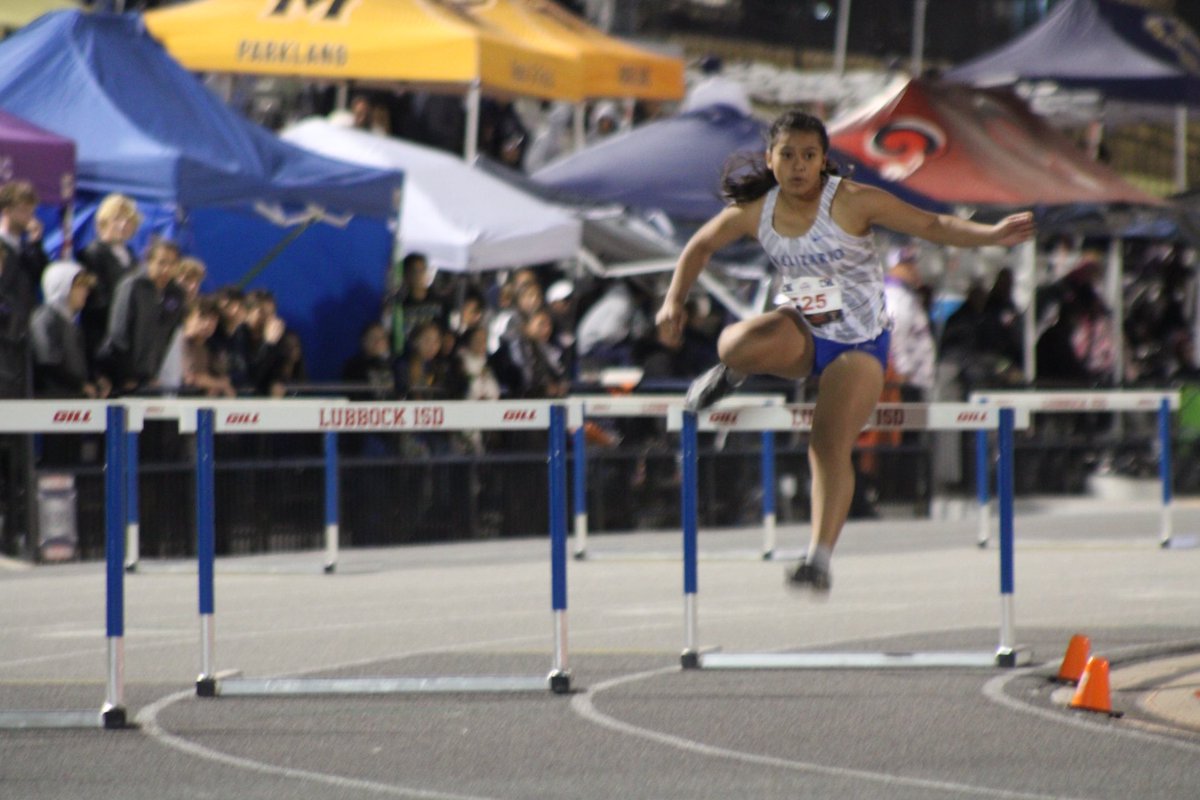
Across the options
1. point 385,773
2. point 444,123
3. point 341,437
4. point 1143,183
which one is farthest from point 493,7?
point 1143,183

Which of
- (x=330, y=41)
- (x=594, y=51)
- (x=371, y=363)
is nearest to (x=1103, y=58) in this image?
(x=594, y=51)

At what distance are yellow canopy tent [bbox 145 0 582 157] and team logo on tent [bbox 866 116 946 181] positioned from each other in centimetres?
350

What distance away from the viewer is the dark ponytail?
9.20 m

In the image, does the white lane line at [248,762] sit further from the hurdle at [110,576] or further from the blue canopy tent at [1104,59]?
the blue canopy tent at [1104,59]

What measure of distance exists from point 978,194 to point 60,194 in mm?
8492

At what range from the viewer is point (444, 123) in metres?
23.2

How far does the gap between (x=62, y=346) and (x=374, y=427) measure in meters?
6.14

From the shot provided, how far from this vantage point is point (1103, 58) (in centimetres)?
2362

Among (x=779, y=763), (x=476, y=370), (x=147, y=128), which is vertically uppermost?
(x=147, y=128)

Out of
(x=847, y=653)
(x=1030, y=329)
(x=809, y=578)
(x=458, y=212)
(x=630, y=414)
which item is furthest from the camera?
(x=1030, y=329)

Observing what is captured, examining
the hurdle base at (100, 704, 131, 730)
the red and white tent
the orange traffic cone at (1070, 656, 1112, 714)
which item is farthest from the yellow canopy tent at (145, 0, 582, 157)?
the orange traffic cone at (1070, 656, 1112, 714)

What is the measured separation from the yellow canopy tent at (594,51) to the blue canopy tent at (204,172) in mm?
3442

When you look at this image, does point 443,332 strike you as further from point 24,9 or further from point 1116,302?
point 1116,302

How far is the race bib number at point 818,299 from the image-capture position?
360 inches
